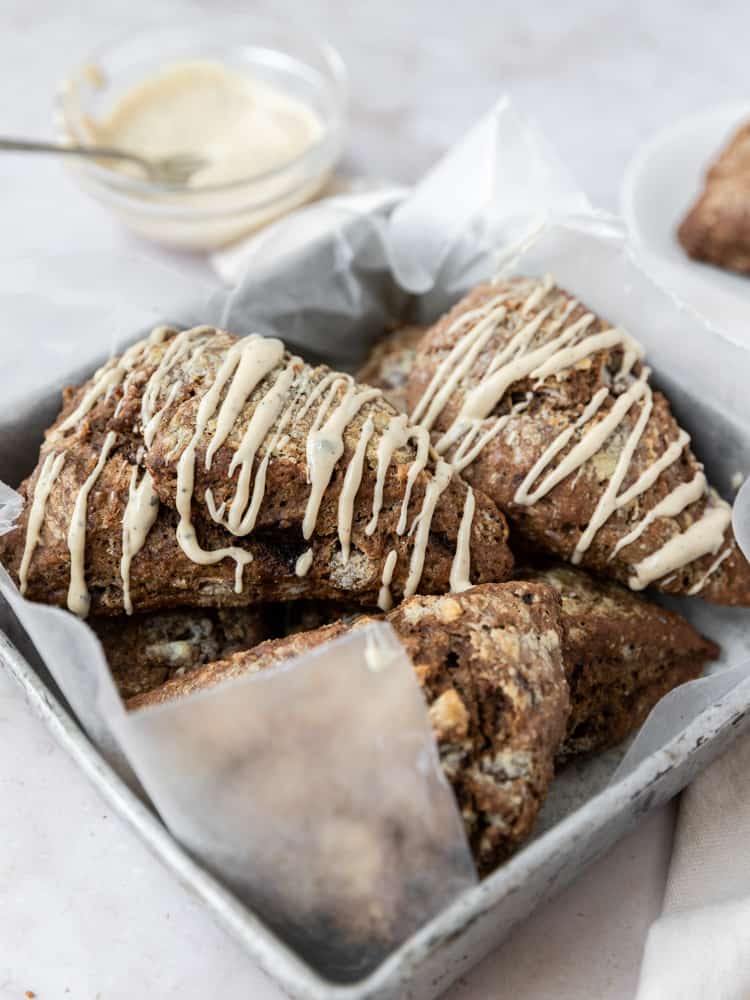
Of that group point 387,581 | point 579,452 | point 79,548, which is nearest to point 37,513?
point 79,548

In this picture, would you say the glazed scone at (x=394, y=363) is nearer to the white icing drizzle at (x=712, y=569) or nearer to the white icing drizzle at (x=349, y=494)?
the white icing drizzle at (x=349, y=494)

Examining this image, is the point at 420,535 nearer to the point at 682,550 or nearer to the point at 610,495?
the point at 610,495

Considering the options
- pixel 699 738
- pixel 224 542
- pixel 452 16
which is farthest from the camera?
pixel 452 16

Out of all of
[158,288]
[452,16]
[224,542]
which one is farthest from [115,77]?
[224,542]

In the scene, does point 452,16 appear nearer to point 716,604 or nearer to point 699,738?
point 716,604

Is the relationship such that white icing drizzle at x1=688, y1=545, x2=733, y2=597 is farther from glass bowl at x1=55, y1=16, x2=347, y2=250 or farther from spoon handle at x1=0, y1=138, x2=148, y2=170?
spoon handle at x1=0, y1=138, x2=148, y2=170

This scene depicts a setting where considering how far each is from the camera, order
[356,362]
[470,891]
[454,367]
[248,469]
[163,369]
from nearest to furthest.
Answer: [470,891]
[248,469]
[163,369]
[454,367]
[356,362]

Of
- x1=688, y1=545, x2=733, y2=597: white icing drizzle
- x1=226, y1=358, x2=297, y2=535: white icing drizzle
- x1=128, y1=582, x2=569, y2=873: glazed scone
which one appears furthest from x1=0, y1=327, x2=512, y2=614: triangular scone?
x1=688, y1=545, x2=733, y2=597: white icing drizzle
